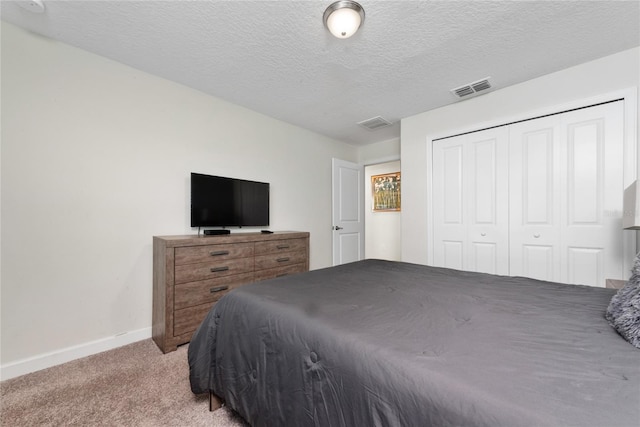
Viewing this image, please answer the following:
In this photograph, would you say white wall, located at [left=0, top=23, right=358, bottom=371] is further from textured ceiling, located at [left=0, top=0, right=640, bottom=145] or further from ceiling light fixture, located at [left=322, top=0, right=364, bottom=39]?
ceiling light fixture, located at [left=322, top=0, right=364, bottom=39]

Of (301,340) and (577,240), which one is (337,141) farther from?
(301,340)

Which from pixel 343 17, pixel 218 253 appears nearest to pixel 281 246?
pixel 218 253

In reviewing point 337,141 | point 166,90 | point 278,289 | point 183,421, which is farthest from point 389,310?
point 337,141

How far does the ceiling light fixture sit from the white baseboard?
296cm

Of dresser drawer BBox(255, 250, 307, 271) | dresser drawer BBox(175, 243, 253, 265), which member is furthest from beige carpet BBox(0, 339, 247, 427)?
A: dresser drawer BBox(255, 250, 307, 271)

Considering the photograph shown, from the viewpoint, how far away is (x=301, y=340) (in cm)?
96

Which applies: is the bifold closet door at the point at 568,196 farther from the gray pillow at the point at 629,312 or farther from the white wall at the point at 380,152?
the white wall at the point at 380,152

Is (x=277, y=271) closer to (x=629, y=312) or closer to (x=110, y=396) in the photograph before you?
(x=110, y=396)

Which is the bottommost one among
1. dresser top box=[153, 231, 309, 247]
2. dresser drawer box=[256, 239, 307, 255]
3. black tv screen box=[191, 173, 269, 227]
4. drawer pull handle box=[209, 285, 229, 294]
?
drawer pull handle box=[209, 285, 229, 294]

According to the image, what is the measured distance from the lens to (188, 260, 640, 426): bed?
583 millimetres

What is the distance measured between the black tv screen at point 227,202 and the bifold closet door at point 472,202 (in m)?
2.20

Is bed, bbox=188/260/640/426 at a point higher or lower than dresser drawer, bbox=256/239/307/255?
lower

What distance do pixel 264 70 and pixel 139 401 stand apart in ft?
8.72

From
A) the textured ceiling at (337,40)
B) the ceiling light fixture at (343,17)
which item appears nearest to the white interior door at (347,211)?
the textured ceiling at (337,40)
